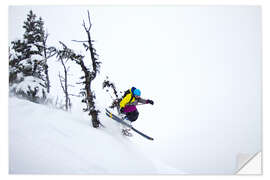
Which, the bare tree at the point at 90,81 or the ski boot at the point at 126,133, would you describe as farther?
the ski boot at the point at 126,133

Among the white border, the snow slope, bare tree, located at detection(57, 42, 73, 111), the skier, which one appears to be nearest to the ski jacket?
the skier

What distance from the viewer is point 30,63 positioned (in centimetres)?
443

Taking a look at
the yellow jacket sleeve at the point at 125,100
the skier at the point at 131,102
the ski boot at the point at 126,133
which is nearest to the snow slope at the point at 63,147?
the ski boot at the point at 126,133

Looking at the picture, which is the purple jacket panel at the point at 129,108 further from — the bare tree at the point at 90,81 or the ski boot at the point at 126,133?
the bare tree at the point at 90,81

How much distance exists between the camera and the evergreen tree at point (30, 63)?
4387 millimetres

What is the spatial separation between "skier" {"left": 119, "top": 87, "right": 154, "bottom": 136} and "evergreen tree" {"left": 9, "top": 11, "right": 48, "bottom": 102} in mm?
1625

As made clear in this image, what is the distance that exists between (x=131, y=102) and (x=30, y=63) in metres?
2.19

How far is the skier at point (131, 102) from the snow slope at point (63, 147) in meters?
0.52

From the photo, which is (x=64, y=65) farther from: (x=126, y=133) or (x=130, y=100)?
(x=126, y=133)

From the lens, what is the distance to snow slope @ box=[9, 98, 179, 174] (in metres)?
4.10

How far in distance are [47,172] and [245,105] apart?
4.06 metres
